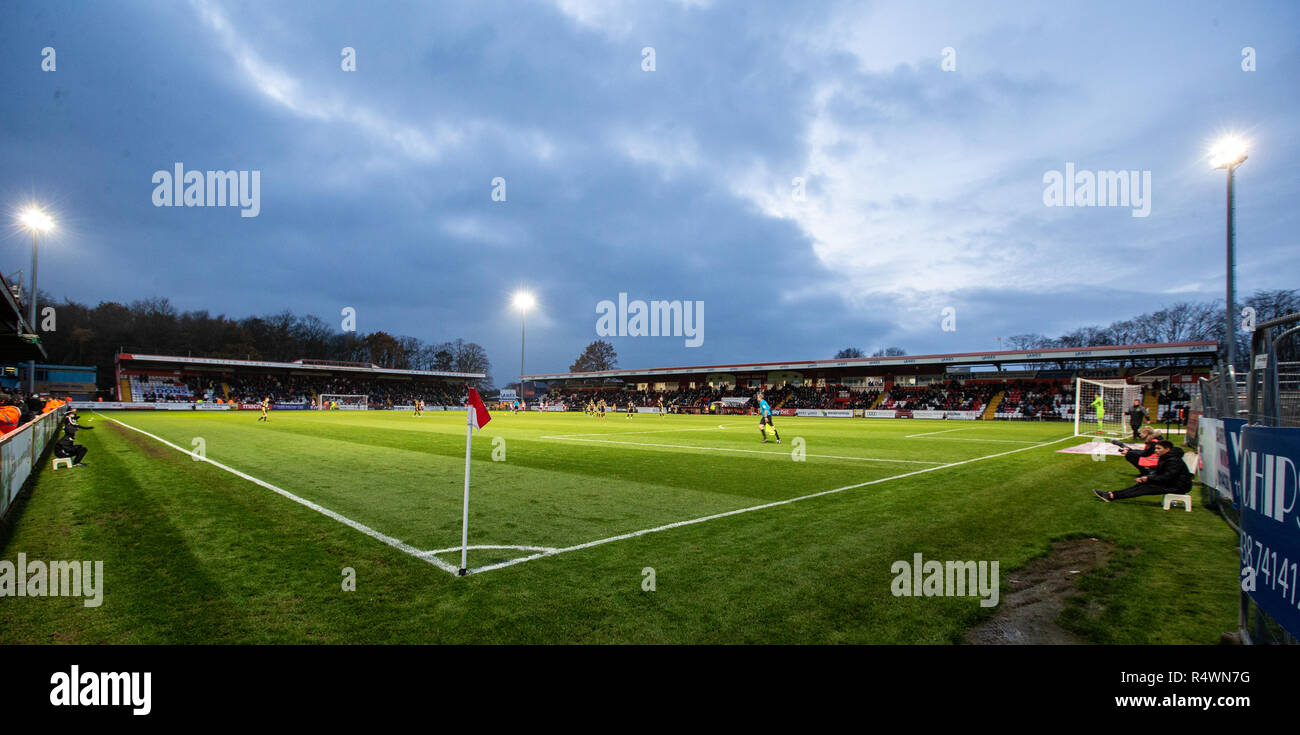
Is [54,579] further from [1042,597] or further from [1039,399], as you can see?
[1039,399]

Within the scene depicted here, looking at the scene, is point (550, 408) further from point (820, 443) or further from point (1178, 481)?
point (1178, 481)

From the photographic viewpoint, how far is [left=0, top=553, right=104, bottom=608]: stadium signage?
15.3 ft

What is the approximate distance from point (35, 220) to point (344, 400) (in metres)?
50.3

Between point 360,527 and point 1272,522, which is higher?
point 1272,522

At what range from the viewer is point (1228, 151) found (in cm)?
1270

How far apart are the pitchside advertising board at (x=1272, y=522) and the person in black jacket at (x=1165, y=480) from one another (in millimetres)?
6032

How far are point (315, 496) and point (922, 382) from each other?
194 feet

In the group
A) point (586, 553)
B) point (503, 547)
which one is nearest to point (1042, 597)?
point (586, 553)

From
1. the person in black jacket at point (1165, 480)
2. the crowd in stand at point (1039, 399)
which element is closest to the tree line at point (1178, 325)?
the crowd in stand at point (1039, 399)

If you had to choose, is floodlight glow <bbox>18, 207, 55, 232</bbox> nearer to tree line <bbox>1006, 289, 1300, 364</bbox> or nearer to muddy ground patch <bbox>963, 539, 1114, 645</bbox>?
muddy ground patch <bbox>963, 539, 1114, 645</bbox>

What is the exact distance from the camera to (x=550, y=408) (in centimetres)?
7775

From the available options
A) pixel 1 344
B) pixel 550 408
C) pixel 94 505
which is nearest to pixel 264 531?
pixel 94 505
